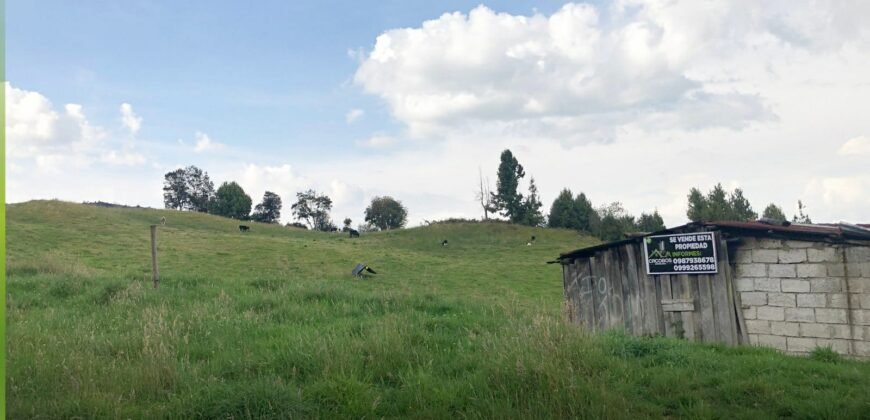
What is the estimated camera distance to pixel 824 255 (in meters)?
10.4

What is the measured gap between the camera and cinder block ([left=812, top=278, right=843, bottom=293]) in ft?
33.7

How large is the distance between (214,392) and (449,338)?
142 inches

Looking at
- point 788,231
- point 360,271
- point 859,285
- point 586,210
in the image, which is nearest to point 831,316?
point 859,285

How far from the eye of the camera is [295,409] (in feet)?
16.4

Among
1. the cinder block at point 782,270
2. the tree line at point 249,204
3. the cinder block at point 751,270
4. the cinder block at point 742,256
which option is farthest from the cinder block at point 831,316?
the tree line at point 249,204

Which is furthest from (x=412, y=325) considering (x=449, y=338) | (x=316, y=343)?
(x=316, y=343)

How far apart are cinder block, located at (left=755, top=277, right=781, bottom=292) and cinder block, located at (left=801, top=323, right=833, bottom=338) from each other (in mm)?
780

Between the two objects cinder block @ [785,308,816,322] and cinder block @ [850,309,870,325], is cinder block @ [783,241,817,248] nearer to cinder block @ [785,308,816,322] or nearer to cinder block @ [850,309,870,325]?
cinder block @ [785,308,816,322]

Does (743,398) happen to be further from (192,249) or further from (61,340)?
(192,249)

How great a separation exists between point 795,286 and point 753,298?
31.0 inches

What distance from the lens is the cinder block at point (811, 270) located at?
10.4m

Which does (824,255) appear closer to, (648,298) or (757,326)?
(757,326)

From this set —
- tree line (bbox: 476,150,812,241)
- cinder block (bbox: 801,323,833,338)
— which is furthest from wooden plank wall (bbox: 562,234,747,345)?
tree line (bbox: 476,150,812,241)

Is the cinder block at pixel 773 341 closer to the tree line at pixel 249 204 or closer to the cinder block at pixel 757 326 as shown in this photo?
the cinder block at pixel 757 326
